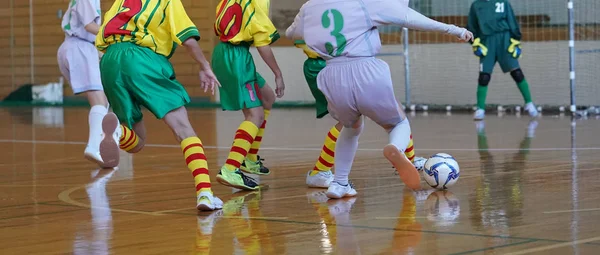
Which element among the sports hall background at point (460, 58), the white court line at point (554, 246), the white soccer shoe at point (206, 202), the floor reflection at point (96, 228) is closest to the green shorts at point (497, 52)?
the sports hall background at point (460, 58)

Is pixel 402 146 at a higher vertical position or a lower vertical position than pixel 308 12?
lower

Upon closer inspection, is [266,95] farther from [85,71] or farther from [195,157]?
[85,71]

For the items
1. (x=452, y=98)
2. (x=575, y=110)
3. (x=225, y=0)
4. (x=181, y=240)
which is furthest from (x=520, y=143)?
(x=452, y=98)

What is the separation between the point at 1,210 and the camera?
6082 mm

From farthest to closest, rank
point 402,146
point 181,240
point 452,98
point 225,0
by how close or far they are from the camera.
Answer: point 452,98 < point 225,0 < point 402,146 < point 181,240

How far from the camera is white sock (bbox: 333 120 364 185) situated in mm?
6258

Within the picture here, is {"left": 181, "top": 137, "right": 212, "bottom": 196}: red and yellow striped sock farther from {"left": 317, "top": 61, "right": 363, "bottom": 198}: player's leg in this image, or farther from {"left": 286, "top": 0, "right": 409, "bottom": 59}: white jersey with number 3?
{"left": 286, "top": 0, "right": 409, "bottom": 59}: white jersey with number 3

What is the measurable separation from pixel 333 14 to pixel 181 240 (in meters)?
1.90

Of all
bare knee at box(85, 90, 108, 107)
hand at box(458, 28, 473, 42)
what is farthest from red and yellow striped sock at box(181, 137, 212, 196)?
bare knee at box(85, 90, 108, 107)

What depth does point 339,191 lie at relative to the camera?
622 centimetres

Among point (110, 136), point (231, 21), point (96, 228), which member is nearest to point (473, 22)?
point (231, 21)

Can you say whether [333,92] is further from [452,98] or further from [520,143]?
[452,98]

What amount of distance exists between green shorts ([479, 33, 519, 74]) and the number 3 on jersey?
8563mm

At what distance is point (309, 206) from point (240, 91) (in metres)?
1.30
